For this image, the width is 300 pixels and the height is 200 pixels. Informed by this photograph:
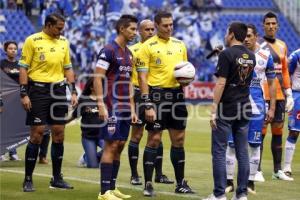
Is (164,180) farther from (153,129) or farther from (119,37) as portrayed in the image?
(119,37)

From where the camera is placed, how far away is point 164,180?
9617mm

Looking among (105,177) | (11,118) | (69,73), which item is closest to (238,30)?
(105,177)

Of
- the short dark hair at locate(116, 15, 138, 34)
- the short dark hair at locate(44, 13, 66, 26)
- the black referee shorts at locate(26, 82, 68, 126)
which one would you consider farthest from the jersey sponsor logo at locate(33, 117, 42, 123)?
the short dark hair at locate(116, 15, 138, 34)

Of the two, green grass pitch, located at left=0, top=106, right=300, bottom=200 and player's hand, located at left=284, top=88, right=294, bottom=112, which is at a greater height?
player's hand, located at left=284, top=88, right=294, bottom=112

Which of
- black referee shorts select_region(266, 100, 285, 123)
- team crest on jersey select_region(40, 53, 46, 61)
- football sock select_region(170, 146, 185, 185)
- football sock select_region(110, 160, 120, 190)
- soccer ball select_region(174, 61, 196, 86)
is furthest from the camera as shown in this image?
black referee shorts select_region(266, 100, 285, 123)

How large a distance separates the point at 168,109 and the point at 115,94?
0.83 meters

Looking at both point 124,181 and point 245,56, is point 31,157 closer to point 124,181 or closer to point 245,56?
point 124,181

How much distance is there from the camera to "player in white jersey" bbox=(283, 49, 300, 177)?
1027cm

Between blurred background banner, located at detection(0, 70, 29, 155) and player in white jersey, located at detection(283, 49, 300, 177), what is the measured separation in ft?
14.3

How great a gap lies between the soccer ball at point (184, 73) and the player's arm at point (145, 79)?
1.24 feet

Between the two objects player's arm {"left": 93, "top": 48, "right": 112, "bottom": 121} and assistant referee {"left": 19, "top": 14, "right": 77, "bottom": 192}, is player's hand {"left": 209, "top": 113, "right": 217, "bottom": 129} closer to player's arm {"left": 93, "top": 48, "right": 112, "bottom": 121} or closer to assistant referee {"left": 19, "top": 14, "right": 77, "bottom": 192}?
→ player's arm {"left": 93, "top": 48, "right": 112, "bottom": 121}

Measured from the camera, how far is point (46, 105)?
8836 mm

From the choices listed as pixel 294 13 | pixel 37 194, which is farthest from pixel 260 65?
pixel 294 13

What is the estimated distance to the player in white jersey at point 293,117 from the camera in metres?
10.3
